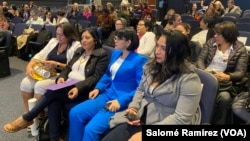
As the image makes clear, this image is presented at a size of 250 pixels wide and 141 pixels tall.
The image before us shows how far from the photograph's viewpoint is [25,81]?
3.01 meters

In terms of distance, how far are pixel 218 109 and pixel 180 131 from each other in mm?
1148

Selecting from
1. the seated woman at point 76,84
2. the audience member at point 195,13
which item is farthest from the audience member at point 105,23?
the seated woman at point 76,84

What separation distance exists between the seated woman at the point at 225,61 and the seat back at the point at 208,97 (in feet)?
2.06

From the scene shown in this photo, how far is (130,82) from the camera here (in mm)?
2400

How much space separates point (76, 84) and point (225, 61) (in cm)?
144

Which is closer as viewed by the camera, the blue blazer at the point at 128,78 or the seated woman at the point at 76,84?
the blue blazer at the point at 128,78

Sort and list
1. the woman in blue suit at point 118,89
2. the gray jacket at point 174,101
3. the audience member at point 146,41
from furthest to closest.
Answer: the audience member at point 146,41, the woman in blue suit at point 118,89, the gray jacket at point 174,101

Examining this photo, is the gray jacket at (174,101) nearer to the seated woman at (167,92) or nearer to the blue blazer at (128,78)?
the seated woman at (167,92)

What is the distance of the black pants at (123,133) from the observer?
188 cm

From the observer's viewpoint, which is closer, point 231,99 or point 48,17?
point 231,99

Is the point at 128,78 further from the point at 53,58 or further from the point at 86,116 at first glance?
the point at 53,58

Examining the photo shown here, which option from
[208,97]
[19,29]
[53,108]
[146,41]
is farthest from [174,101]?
[19,29]

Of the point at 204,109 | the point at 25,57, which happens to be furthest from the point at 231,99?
the point at 25,57

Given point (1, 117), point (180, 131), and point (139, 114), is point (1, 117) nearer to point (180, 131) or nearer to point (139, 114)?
point (139, 114)
